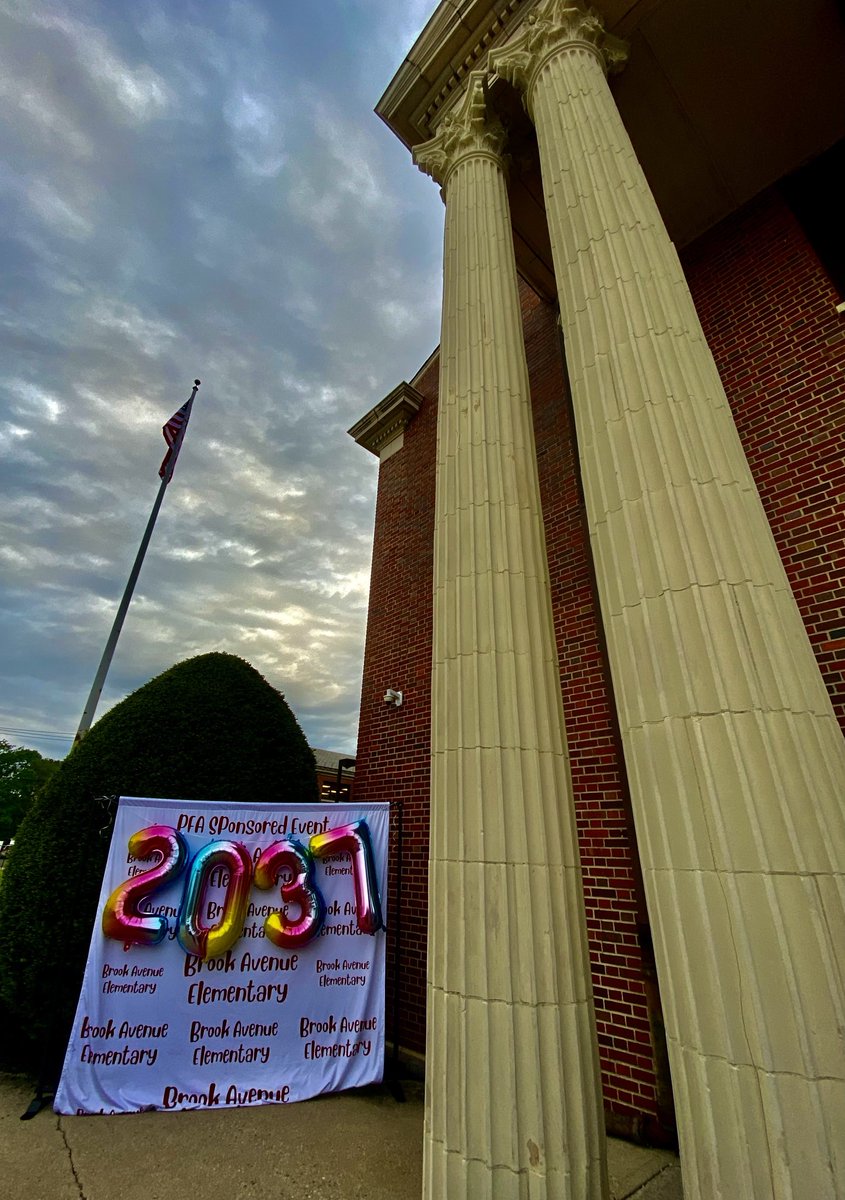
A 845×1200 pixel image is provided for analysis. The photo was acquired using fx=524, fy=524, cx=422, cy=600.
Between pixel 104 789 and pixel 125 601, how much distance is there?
4916 mm

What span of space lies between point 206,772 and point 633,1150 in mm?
4674

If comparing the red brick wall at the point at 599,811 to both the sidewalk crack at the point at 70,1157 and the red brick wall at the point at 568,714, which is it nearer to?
the red brick wall at the point at 568,714

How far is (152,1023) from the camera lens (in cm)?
422

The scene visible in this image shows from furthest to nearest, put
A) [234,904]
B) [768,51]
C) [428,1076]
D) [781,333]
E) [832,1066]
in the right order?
[768,51] < [781,333] < [234,904] < [428,1076] < [832,1066]

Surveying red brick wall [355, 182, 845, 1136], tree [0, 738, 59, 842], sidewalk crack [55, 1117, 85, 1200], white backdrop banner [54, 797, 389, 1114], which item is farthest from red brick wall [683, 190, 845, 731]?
tree [0, 738, 59, 842]

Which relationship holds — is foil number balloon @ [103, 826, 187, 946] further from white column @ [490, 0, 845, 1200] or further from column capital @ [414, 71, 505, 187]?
column capital @ [414, 71, 505, 187]

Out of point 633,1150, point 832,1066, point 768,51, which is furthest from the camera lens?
point 768,51

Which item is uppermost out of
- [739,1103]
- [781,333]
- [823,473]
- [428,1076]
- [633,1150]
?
[781,333]

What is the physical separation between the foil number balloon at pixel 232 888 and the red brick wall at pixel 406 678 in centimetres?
101

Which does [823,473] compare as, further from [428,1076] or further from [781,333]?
[428,1076]

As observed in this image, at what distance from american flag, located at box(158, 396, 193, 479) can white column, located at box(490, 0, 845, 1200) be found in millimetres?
9177

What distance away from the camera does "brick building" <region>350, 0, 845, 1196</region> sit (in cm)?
194

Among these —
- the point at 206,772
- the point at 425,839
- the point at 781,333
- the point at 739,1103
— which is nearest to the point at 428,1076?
the point at 739,1103

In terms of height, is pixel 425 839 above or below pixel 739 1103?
above
